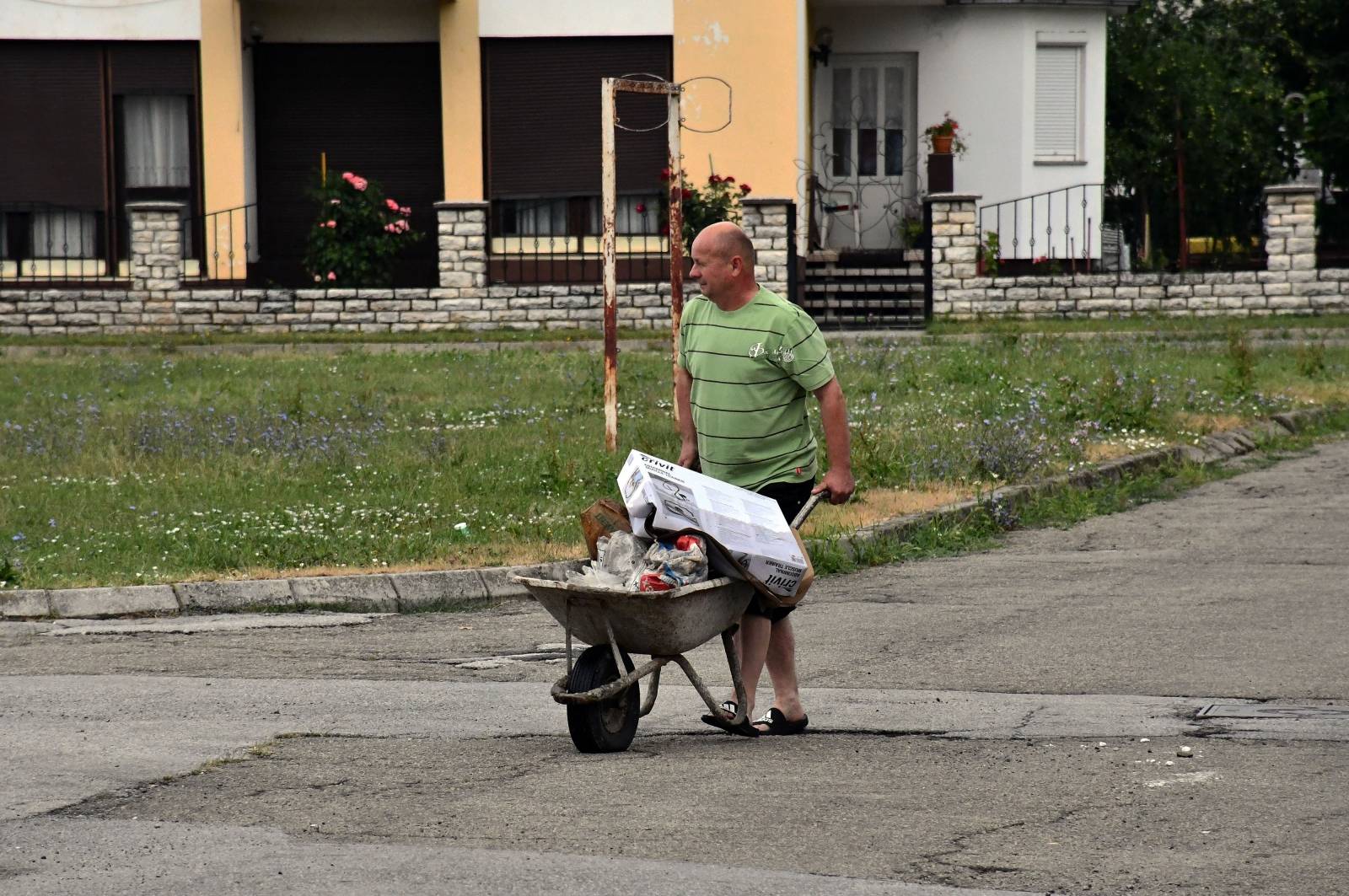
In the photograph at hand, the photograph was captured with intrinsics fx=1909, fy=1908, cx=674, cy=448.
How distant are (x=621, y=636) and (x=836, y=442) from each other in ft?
3.87

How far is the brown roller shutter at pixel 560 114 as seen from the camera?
27.5 meters

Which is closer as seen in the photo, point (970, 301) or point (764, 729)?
point (764, 729)

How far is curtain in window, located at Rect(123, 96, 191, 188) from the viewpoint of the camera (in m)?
28.0

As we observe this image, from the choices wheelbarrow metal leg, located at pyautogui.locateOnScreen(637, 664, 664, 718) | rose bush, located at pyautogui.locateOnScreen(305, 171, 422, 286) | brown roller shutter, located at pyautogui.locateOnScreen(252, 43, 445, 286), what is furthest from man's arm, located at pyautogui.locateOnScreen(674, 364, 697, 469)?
brown roller shutter, located at pyautogui.locateOnScreen(252, 43, 445, 286)

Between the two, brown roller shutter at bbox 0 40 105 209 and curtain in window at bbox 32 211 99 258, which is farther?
curtain in window at bbox 32 211 99 258

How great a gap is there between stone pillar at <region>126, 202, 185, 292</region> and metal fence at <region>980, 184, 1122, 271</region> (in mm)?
11618

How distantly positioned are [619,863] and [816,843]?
613mm

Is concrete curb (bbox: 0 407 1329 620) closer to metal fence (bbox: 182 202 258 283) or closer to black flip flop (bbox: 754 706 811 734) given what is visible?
black flip flop (bbox: 754 706 811 734)

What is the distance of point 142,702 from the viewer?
7930 mm

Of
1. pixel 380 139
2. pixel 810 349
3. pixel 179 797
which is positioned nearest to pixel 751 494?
pixel 810 349

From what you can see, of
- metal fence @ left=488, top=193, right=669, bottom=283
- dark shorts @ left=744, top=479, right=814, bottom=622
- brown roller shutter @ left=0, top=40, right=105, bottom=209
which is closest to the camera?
dark shorts @ left=744, top=479, right=814, bottom=622

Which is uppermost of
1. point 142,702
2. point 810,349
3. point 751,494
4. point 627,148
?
point 627,148

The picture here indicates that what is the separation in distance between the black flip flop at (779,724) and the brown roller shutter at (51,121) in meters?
22.8

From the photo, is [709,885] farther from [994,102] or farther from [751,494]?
[994,102]
